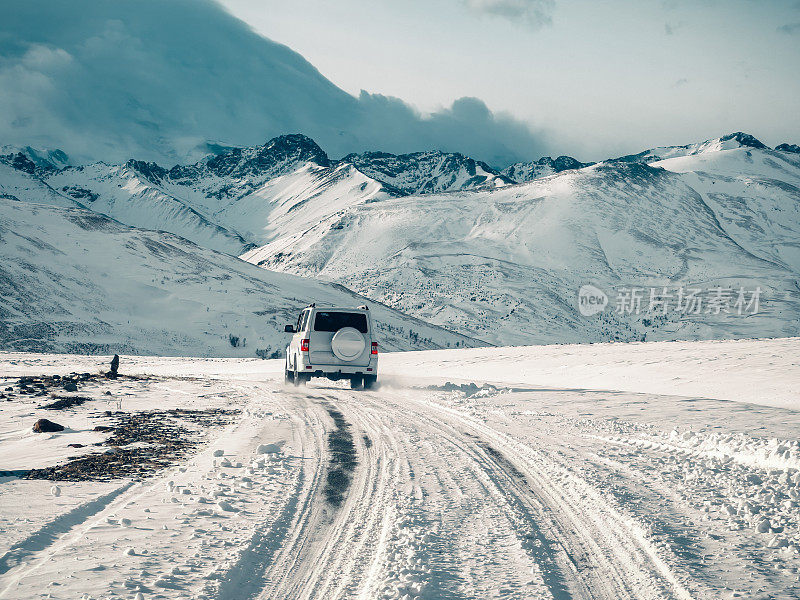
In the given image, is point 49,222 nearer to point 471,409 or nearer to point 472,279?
point 472,279

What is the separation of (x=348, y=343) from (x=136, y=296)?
312 ft

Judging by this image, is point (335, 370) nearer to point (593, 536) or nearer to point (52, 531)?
point (52, 531)

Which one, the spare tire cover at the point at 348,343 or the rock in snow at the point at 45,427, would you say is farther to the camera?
the spare tire cover at the point at 348,343

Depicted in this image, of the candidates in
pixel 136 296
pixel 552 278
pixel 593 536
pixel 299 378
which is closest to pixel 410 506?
pixel 593 536

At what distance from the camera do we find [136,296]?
4117 inches

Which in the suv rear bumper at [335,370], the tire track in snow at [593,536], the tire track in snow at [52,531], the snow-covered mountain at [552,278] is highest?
the snow-covered mountain at [552,278]

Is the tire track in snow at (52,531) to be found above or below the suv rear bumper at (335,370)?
below

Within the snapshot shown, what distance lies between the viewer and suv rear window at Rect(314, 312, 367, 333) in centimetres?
1944

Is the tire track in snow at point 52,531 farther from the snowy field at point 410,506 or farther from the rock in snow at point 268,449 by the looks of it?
the rock in snow at point 268,449

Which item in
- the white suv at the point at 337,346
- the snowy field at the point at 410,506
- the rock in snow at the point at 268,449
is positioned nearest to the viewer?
the snowy field at the point at 410,506

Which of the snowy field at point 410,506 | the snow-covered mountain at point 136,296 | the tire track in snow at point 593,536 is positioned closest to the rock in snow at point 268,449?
the snowy field at point 410,506

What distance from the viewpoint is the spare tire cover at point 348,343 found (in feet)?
62.7

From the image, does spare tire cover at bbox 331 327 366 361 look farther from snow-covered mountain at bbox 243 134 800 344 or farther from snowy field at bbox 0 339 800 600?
snow-covered mountain at bbox 243 134 800 344

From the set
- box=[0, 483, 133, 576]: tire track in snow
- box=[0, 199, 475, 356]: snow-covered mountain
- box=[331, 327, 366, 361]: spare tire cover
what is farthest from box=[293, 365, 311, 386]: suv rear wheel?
box=[0, 199, 475, 356]: snow-covered mountain
